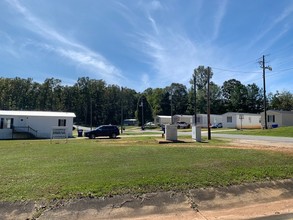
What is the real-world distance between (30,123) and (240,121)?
129 ft

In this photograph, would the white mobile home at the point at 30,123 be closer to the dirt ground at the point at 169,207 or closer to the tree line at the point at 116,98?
the dirt ground at the point at 169,207

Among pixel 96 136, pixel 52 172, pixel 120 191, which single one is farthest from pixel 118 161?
pixel 96 136

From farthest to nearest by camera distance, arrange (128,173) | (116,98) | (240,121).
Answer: (116,98)
(240,121)
(128,173)

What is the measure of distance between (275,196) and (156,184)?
336 centimetres

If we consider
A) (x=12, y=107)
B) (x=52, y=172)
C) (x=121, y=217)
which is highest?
(x=12, y=107)

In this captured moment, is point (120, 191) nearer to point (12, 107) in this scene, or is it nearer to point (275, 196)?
point (275, 196)

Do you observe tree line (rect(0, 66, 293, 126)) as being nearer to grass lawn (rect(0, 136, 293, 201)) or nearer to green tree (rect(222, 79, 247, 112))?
green tree (rect(222, 79, 247, 112))

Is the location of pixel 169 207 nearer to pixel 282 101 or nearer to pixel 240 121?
pixel 240 121

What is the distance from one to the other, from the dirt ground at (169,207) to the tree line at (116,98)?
72969 millimetres

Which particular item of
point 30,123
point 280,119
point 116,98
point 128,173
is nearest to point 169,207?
point 128,173

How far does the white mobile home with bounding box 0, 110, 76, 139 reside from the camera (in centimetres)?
3781

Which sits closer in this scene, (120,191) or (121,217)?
(121,217)

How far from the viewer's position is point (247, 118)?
2440 inches

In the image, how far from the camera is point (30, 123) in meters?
39.6
